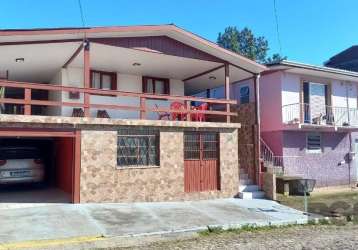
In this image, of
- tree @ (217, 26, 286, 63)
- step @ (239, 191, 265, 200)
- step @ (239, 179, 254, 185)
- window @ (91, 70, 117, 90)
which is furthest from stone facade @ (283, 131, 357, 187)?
tree @ (217, 26, 286, 63)

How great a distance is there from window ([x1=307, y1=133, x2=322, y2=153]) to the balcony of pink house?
4698mm

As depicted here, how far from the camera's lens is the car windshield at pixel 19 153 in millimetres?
13656

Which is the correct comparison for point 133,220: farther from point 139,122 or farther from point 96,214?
point 139,122

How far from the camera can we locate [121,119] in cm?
1354

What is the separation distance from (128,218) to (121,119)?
11.8 ft

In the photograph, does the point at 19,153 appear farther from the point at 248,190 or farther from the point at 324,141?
the point at 324,141

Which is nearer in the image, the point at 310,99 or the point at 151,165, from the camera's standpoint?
the point at 151,165

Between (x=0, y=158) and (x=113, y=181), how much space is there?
382 cm

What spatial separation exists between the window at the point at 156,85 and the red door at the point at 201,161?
450 centimetres

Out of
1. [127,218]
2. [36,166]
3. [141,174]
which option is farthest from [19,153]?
[127,218]

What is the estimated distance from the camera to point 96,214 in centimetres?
1135

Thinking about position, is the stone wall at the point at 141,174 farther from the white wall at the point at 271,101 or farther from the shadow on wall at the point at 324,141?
the shadow on wall at the point at 324,141

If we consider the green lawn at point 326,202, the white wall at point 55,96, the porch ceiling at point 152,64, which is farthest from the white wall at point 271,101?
the white wall at point 55,96

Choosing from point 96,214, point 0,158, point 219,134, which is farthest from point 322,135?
point 0,158
